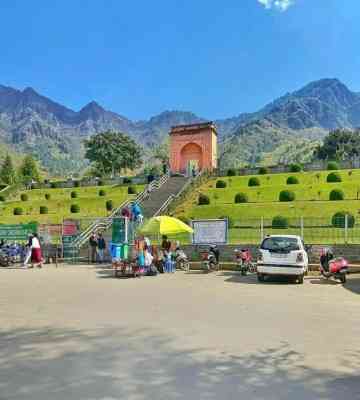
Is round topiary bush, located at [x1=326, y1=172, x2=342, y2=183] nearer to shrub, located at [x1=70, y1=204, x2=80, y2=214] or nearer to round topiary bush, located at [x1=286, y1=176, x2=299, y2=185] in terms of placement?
round topiary bush, located at [x1=286, y1=176, x2=299, y2=185]

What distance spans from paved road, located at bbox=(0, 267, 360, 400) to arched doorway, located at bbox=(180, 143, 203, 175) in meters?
40.2

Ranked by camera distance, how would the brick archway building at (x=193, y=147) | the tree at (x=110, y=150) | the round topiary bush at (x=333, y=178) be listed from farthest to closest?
the tree at (x=110, y=150), the brick archway building at (x=193, y=147), the round topiary bush at (x=333, y=178)

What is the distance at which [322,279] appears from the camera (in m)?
15.5

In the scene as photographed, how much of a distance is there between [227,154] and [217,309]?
167 meters

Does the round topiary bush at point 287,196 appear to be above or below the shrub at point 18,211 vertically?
above

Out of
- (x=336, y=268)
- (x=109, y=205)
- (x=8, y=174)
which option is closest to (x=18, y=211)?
(x=109, y=205)

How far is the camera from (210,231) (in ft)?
64.5

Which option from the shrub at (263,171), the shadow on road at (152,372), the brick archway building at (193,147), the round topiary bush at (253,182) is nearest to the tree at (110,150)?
the brick archway building at (193,147)

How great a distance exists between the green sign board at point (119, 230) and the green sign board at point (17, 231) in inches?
173

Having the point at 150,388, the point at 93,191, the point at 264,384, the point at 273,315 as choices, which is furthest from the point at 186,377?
the point at 93,191

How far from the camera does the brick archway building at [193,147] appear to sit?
5194cm

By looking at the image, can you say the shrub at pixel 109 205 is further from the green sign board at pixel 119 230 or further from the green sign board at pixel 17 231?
the green sign board at pixel 119 230

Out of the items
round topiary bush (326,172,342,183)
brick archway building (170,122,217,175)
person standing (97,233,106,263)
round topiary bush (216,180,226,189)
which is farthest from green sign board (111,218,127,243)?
brick archway building (170,122,217,175)

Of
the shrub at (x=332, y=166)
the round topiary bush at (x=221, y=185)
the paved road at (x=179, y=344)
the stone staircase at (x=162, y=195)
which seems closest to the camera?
the paved road at (x=179, y=344)
